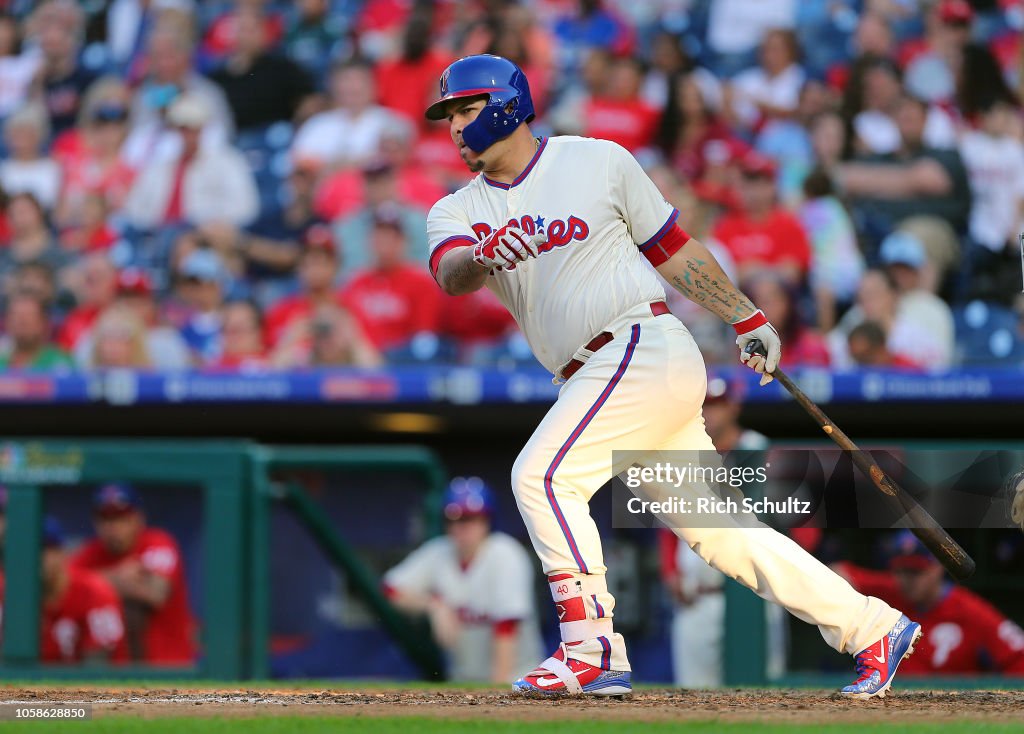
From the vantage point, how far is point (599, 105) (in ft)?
29.3

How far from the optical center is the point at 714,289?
3.65 meters

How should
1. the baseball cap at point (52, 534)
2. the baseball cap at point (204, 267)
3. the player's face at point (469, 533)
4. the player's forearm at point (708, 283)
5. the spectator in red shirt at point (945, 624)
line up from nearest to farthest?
the player's forearm at point (708, 283) < the spectator in red shirt at point (945, 624) < the baseball cap at point (52, 534) < the player's face at point (469, 533) < the baseball cap at point (204, 267)

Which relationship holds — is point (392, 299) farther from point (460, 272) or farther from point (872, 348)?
point (460, 272)

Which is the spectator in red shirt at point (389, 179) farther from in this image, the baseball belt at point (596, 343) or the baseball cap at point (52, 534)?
the baseball belt at point (596, 343)

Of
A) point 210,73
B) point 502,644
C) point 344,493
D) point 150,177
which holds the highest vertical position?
point 210,73

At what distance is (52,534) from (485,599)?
5.66 feet

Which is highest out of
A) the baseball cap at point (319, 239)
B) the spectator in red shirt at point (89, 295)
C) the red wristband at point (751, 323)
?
the baseball cap at point (319, 239)

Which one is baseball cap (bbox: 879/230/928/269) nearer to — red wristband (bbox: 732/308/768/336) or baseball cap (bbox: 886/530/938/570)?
baseball cap (bbox: 886/530/938/570)

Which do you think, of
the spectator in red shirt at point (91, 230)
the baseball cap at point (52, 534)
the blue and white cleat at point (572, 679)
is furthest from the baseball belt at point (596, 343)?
the spectator in red shirt at point (91, 230)

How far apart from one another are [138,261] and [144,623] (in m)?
3.26

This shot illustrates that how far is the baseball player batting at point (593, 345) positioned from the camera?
3447 millimetres

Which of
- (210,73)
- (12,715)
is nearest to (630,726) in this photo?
(12,715)

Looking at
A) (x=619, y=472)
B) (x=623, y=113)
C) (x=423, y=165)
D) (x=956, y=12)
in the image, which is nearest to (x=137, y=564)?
(x=619, y=472)

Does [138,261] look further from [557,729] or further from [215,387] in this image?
[557,729]
